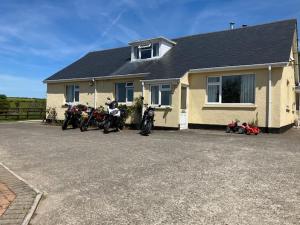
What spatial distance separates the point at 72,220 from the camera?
423cm

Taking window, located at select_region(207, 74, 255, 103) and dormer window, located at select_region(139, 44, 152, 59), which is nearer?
window, located at select_region(207, 74, 255, 103)

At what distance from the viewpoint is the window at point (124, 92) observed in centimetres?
1944

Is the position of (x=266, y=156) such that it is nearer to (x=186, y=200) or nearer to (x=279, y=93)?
(x=186, y=200)

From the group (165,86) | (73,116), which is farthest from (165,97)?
(73,116)

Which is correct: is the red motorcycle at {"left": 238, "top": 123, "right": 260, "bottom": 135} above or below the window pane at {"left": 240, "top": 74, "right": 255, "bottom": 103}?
below

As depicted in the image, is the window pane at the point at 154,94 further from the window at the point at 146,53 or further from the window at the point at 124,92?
the window at the point at 146,53

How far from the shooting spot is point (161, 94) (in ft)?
55.8

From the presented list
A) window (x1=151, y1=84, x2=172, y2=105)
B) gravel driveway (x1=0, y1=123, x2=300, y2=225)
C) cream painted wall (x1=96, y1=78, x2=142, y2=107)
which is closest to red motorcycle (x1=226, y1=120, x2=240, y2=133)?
window (x1=151, y1=84, x2=172, y2=105)

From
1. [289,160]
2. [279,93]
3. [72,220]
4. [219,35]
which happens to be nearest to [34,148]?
[72,220]

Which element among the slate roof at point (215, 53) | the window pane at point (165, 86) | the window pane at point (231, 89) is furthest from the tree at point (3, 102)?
the window pane at point (231, 89)

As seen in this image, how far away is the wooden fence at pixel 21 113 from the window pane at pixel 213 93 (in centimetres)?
1710

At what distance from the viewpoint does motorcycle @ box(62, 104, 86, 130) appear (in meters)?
17.7

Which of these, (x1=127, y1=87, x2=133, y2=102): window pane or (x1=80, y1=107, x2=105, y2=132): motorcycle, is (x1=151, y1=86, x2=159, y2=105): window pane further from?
(x1=80, y1=107, x2=105, y2=132): motorcycle

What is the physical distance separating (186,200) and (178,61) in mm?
14264
